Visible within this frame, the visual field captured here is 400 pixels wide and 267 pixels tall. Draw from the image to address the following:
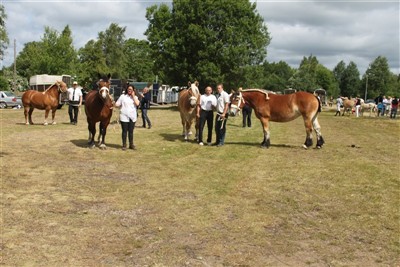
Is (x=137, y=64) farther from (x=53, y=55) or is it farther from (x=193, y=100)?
(x=193, y=100)

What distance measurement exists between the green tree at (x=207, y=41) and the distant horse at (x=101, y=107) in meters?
24.4

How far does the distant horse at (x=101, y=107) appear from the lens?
11.8m

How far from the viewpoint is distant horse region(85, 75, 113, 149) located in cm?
1176

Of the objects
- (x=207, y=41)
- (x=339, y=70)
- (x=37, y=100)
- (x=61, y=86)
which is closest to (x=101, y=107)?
(x=61, y=86)

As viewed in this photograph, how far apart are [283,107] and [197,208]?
710cm

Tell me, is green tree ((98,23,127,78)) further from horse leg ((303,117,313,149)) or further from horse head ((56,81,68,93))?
horse leg ((303,117,313,149))

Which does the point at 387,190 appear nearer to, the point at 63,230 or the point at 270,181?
the point at 270,181

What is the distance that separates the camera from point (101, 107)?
12203 millimetres

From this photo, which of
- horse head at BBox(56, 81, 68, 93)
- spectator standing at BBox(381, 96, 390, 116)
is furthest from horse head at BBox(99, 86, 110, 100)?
spectator standing at BBox(381, 96, 390, 116)

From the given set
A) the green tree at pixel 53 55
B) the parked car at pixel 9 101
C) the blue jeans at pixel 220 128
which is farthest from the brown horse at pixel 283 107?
the green tree at pixel 53 55

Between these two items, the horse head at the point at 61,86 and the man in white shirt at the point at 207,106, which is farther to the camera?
the horse head at the point at 61,86

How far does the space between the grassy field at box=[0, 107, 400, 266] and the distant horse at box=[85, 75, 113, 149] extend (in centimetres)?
82

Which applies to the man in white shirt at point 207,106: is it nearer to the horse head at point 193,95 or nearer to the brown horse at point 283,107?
the horse head at point 193,95

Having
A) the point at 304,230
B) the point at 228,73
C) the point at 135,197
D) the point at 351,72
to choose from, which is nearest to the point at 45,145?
the point at 135,197
